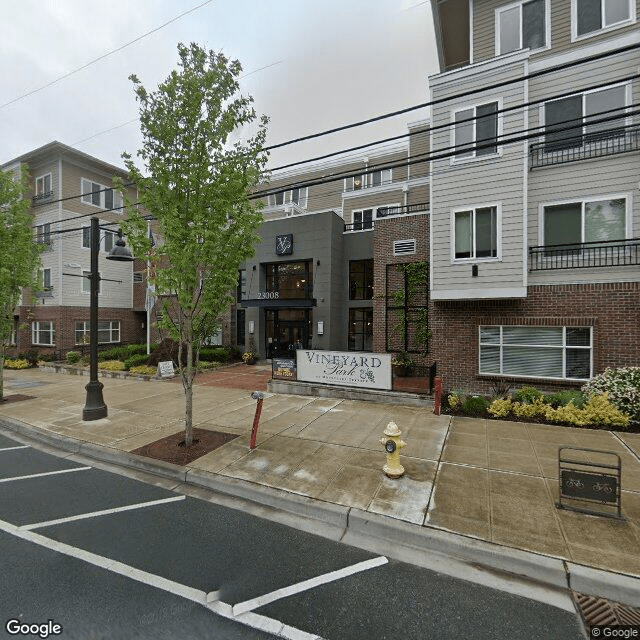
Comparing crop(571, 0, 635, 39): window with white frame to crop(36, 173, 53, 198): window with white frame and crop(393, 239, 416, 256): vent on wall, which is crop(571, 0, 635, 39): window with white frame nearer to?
crop(393, 239, 416, 256): vent on wall

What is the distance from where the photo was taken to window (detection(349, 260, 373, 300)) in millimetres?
20094

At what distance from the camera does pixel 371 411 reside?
10.0 meters

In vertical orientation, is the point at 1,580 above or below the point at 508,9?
below

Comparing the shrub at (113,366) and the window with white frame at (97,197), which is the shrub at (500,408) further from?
the window with white frame at (97,197)

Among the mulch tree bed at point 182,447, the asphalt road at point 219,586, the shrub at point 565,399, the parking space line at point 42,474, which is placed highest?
the shrub at point 565,399

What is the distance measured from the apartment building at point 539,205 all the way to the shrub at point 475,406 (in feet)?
6.30

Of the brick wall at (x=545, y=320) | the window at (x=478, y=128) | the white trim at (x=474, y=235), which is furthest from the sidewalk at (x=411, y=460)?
the window at (x=478, y=128)

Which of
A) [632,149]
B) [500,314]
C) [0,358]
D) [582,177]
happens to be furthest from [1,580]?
[632,149]

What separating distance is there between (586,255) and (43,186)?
105 feet

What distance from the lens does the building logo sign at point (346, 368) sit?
36.2 feet

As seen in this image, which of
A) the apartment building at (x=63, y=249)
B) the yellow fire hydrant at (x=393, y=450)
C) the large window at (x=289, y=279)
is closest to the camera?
the yellow fire hydrant at (x=393, y=450)

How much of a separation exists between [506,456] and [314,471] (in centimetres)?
395

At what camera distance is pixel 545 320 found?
34.4 ft

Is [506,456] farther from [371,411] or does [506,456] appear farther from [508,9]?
[508,9]
